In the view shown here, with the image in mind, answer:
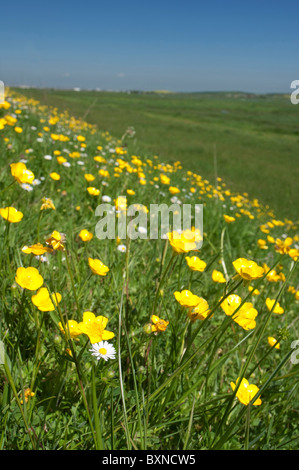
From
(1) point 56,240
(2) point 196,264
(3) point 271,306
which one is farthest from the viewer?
(3) point 271,306

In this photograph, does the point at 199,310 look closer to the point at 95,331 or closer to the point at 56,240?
the point at 95,331

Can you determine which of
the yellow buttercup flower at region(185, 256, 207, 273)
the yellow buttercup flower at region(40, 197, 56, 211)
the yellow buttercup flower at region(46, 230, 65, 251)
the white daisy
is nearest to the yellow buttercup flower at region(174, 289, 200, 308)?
the yellow buttercup flower at region(185, 256, 207, 273)

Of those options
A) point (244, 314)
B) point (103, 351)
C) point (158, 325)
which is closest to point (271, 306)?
point (244, 314)

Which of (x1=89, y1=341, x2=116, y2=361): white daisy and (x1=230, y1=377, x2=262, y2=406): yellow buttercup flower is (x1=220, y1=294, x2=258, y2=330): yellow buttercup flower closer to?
(x1=230, y1=377, x2=262, y2=406): yellow buttercup flower

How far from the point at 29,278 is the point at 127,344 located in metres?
0.37

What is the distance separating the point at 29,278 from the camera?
926mm

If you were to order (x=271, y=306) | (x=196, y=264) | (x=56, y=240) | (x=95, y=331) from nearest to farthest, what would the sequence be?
(x=95, y=331) < (x=56, y=240) < (x=196, y=264) < (x=271, y=306)

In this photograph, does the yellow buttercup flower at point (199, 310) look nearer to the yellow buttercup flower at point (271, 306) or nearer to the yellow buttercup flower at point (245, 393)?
the yellow buttercup flower at point (245, 393)

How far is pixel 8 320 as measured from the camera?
1.08 metres

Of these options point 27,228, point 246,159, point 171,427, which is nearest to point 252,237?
point 27,228

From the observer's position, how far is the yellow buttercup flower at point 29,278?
915 millimetres

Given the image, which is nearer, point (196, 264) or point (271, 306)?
point (196, 264)
